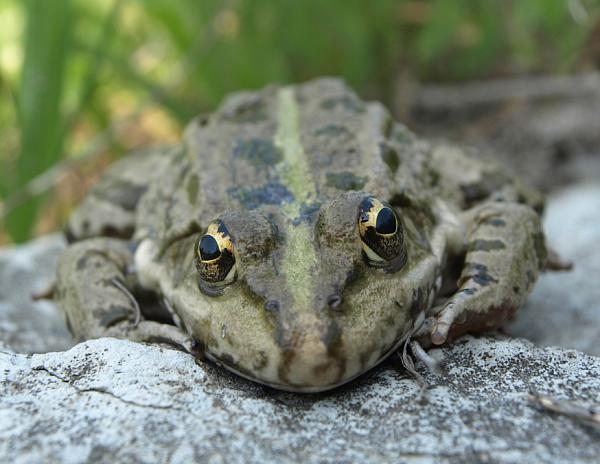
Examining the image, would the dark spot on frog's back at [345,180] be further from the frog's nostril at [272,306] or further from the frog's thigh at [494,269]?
the frog's nostril at [272,306]

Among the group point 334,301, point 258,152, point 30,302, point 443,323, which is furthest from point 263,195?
point 30,302

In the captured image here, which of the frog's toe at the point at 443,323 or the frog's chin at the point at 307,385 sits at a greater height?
the frog's toe at the point at 443,323

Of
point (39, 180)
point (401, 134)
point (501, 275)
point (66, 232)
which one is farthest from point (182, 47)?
point (501, 275)

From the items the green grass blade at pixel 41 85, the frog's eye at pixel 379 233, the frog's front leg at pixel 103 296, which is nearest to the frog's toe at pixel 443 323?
the frog's eye at pixel 379 233

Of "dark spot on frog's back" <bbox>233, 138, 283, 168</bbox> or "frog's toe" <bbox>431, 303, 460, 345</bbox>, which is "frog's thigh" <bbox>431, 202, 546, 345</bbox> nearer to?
"frog's toe" <bbox>431, 303, 460, 345</bbox>

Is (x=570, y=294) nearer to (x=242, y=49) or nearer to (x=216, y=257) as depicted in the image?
(x=216, y=257)

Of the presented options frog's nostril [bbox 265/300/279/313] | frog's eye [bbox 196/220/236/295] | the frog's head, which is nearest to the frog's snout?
the frog's head
